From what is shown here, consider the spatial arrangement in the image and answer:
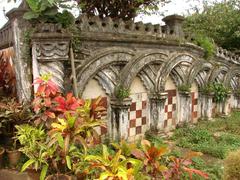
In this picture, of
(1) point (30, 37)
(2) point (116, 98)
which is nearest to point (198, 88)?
(2) point (116, 98)

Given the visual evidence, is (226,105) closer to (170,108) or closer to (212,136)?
(212,136)

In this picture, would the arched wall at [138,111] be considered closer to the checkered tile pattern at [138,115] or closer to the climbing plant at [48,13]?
the checkered tile pattern at [138,115]

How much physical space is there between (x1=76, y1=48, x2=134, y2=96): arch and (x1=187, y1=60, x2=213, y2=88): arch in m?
2.30

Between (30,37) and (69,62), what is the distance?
800 millimetres

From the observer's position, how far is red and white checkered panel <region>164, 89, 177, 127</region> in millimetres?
7578

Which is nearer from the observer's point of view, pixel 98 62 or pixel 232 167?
pixel 232 167

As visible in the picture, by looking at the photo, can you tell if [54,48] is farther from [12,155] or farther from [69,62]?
[12,155]

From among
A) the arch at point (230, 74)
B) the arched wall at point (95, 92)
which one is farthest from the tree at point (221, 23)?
the arched wall at point (95, 92)

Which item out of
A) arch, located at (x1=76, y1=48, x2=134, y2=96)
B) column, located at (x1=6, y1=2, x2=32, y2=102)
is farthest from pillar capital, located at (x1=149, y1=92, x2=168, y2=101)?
column, located at (x1=6, y1=2, x2=32, y2=102)

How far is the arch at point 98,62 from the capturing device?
550cm

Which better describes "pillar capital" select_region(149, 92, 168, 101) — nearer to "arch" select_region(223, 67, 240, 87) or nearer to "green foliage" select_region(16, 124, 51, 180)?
"arch" select_region(223, 67, 240, 87)

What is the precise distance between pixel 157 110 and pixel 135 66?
1.27 m

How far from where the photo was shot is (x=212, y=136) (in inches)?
284

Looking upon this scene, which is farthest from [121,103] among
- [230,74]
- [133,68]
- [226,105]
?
[230,74]
